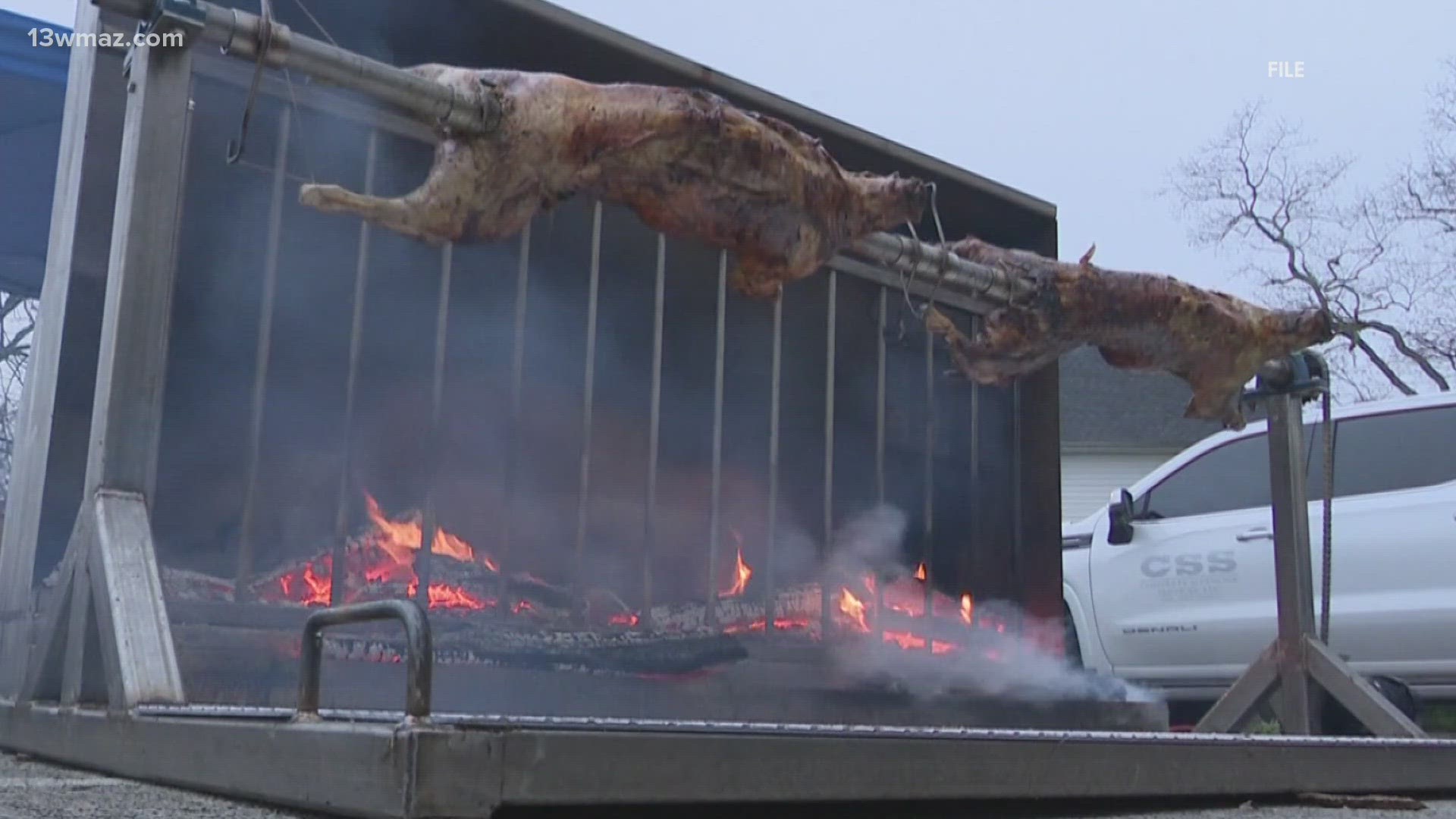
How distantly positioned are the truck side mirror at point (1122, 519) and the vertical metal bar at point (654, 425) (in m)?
3.27

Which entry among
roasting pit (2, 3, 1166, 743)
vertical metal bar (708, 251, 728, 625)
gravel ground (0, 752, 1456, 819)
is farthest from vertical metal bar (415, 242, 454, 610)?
gravel ground (0, 752, 1456, 819)

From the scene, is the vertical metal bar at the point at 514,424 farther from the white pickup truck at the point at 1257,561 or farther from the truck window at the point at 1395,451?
the truck window at the point at 1395,451

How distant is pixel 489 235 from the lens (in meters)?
4.00

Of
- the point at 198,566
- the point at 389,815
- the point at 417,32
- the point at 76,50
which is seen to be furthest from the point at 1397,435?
the point at 389,815

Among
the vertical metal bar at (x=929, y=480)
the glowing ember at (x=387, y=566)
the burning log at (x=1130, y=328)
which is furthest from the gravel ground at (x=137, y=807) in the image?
the vertical metal bar at (x=929, y=480)

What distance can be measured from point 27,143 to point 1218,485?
6557 mm

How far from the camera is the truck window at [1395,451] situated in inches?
282

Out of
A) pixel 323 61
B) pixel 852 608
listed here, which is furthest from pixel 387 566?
pixel 323 61

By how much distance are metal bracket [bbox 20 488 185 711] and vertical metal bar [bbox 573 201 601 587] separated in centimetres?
299

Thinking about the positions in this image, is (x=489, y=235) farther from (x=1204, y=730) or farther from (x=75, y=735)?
(x=1204, y=730)

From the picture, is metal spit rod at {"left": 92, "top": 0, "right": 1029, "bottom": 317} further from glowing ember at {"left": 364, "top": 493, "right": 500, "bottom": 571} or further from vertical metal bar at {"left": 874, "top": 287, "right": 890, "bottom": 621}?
vertical metal bar at {"left": 874, "top": 287, "right": 890, "bottom": 621}

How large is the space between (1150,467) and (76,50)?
2594 cm

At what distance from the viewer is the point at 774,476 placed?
6629 millimetres

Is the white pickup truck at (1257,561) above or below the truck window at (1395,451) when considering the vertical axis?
below
